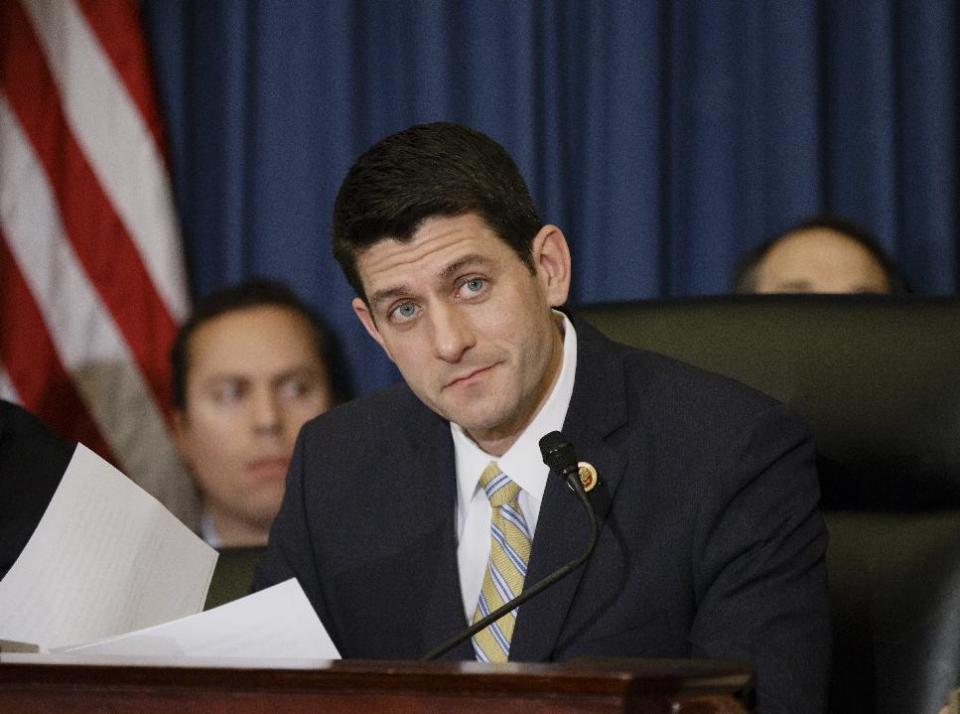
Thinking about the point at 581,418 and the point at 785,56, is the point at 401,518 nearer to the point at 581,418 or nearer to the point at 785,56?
the point at 581,418

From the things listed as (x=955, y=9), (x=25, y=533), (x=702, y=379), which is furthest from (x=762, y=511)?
(x=955, y=9)

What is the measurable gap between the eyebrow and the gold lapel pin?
11.3 inches

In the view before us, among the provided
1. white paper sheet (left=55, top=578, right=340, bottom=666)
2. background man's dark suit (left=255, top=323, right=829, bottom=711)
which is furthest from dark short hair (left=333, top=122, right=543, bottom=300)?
white paper sheet (left=55, top=578, right=340, bottom=666)

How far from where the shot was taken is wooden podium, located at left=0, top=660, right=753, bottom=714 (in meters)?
0.91

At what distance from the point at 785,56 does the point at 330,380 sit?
1.16 m

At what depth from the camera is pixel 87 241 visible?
10.0ft

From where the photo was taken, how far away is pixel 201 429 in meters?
3.00

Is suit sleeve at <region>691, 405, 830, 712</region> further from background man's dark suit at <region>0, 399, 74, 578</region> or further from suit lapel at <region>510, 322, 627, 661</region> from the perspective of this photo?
background man's dark suit at <region>0, 399, 74, 578</region>

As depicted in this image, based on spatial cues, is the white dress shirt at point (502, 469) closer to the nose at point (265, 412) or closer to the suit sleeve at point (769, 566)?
the suit sleeve at point (769, 566)

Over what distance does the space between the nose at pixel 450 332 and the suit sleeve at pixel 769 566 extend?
1.17 ft

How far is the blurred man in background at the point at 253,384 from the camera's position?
117 inches

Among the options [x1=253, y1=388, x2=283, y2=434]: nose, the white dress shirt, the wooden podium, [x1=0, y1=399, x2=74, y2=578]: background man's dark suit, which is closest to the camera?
the wooden podium

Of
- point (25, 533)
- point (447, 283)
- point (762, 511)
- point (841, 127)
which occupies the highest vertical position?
point (841, 127)

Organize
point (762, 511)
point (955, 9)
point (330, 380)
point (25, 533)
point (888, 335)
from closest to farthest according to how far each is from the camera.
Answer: point (762, 511)
point (888, 335)
point (25, 533)
point (955, 9)
point (330, 380)
